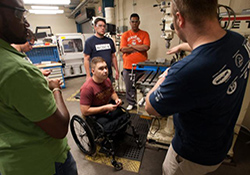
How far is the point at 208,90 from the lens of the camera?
54cm

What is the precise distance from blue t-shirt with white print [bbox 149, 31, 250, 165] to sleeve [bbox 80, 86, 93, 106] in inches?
38.3

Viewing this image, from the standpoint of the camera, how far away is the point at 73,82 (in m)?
4.77

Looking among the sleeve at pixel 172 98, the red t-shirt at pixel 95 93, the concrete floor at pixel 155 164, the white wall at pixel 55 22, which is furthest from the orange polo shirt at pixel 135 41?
the white wall at pixel 55 22

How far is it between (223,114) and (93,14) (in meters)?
5.67

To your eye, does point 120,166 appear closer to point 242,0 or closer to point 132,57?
point 132,57

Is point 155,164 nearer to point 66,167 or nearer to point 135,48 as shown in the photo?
point 66,167

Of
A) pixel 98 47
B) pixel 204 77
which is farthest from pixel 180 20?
pixel 98 47

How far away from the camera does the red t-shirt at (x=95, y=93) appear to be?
1446 millimetres

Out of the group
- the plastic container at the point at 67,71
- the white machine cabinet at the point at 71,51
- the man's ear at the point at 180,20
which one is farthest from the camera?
the plastic container at the point at 67,71

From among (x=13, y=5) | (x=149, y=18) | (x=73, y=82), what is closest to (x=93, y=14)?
(x=73, y=82)

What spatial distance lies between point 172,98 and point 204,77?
154mm

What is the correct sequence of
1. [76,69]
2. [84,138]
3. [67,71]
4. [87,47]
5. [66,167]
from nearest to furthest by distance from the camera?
1. [66,167]
2. [84,138]
3. [87,47]
4. [67,71]
5. [76,69]

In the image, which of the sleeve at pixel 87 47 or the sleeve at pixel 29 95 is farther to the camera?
the sleeve at pixel 87 47

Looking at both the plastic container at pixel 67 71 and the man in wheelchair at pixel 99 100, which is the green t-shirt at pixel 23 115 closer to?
the man in wheelchair at pixel 99 100
